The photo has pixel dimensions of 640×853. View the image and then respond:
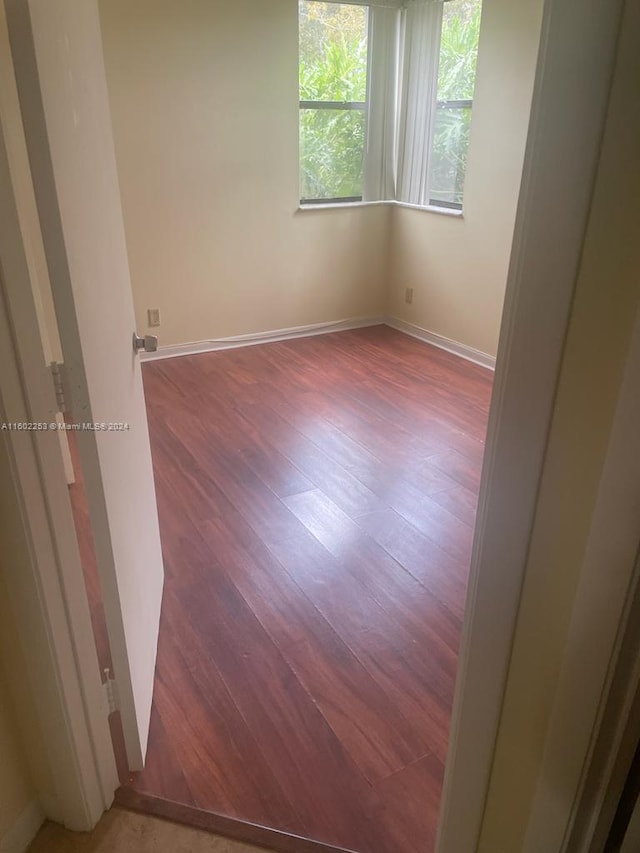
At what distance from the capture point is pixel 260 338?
464cm

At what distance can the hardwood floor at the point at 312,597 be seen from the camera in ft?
5.06

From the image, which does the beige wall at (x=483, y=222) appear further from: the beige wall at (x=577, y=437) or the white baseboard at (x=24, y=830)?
the white baseboard at (x=24, y=830)

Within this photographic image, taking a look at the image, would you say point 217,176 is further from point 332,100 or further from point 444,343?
point 444,343

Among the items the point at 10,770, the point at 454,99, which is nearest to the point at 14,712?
the point at 10,770

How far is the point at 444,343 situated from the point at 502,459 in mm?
3847

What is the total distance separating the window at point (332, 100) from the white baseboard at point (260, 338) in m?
0.92

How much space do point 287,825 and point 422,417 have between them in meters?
2.36

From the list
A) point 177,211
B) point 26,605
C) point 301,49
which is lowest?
point 26,605

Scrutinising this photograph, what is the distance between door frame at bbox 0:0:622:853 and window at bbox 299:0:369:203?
12.4 feet

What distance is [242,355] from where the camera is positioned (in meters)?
4.41

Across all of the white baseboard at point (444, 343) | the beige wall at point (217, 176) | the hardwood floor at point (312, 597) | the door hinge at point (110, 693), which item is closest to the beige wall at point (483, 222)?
the white baseboard at point (444, 343)

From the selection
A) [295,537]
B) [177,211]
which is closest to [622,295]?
[295,537]

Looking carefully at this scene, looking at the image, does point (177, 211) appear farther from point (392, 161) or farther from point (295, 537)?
point (295, 537)

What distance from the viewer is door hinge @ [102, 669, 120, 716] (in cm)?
143
